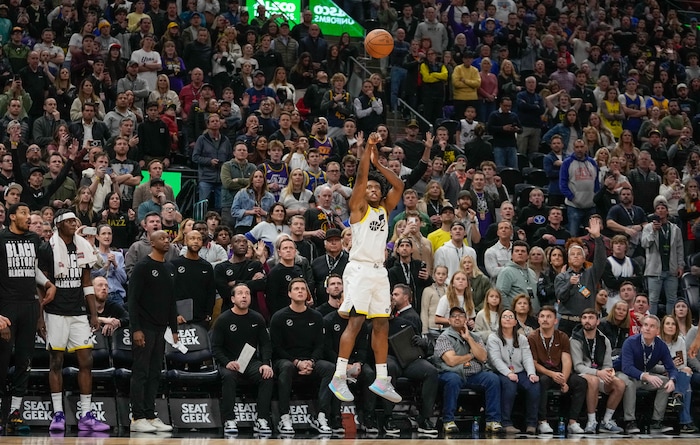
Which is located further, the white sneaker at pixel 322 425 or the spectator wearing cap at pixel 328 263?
the spectator wearing cap at pixel 328 263

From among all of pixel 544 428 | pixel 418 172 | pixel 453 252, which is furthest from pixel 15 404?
pixel 453 252

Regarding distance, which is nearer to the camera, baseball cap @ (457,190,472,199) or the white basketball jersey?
the white basketball jersey

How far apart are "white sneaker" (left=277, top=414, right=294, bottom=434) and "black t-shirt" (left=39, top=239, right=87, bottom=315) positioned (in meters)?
2.56

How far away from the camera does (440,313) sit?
14453mm

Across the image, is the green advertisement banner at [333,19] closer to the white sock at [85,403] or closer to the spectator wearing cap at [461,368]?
the spectator wearing cap at [461,368]

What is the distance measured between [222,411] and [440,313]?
10.8 ft

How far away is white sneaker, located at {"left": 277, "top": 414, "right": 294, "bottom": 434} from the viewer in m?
12.7

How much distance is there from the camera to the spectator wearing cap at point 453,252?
15.6m

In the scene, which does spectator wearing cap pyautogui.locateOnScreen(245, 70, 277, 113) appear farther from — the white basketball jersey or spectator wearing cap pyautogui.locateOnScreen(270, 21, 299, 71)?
the white basketball jersey

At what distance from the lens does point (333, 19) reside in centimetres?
2462

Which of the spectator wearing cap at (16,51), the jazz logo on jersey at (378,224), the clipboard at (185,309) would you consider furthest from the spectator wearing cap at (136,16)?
the jazz logo on jersey at (378,224)

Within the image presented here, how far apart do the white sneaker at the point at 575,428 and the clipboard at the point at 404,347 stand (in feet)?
6.94

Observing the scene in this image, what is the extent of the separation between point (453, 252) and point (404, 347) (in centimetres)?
256

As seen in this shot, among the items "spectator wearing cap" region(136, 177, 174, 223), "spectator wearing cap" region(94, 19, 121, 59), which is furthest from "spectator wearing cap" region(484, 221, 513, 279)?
"spectator wearing cap" region(94, 19, 121, 59)
